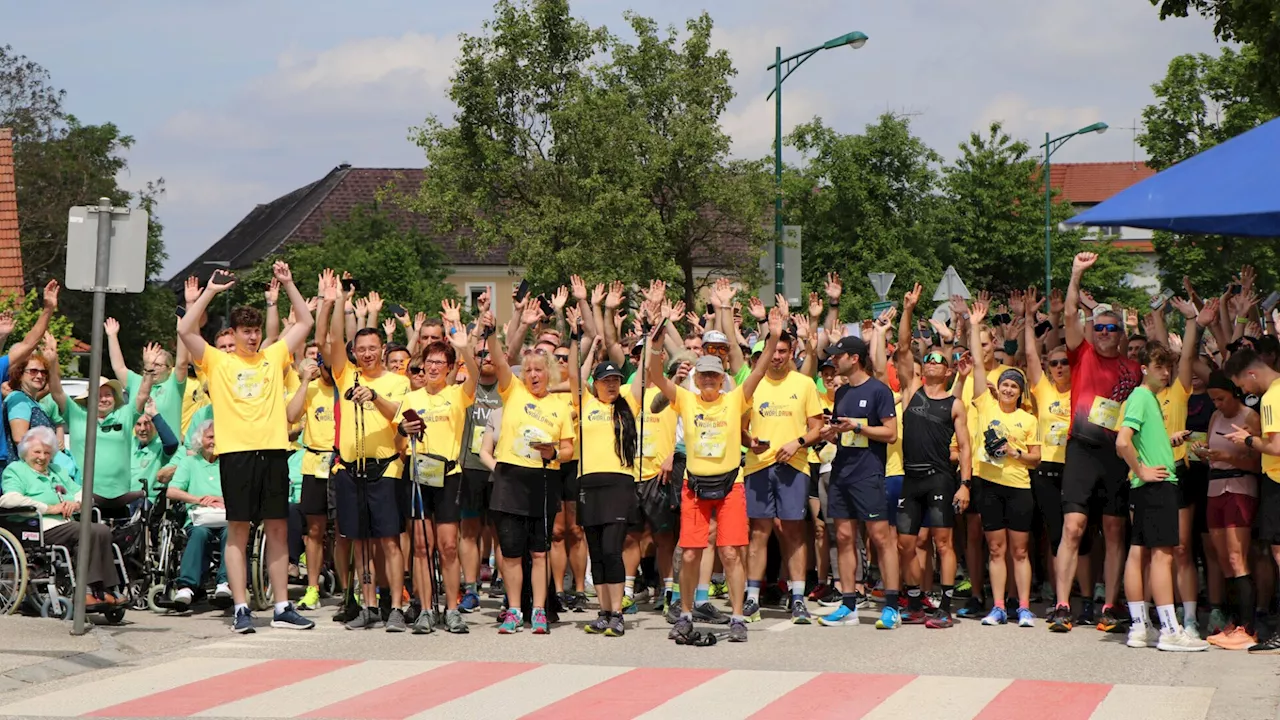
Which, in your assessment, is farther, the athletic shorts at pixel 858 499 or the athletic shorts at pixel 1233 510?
the athletic shorts at pixel 858 499

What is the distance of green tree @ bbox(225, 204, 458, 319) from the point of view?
53.5 m

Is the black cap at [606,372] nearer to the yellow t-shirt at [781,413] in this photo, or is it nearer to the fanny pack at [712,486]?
the fanny pack at [712,486]

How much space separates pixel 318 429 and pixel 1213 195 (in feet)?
21.8

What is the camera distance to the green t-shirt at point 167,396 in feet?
45.3

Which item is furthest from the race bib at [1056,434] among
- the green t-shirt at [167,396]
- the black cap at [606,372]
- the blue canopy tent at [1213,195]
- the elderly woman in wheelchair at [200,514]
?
the green t-shirt at [167,396]

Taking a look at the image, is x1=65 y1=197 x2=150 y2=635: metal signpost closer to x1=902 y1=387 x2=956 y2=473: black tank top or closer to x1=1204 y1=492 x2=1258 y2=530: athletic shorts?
x1=902 y1=387 x2=956 y2=473: black tank top

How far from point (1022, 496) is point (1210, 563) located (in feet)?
4.40

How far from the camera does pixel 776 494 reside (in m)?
12.2

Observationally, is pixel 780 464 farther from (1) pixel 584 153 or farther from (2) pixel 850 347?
(1) pixel 584 153

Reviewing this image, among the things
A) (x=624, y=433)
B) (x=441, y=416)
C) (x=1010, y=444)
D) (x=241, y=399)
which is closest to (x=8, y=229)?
(x=241, y=399)

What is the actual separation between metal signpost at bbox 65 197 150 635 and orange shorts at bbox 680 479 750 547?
12.9 feet

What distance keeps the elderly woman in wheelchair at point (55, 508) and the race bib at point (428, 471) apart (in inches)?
85.6

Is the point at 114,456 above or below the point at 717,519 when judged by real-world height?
above

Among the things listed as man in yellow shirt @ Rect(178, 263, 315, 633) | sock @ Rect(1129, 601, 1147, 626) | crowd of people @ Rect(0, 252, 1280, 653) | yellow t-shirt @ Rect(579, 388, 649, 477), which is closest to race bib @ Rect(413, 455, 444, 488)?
crowd of people @ Rect(0, 252, 1280, 653)
